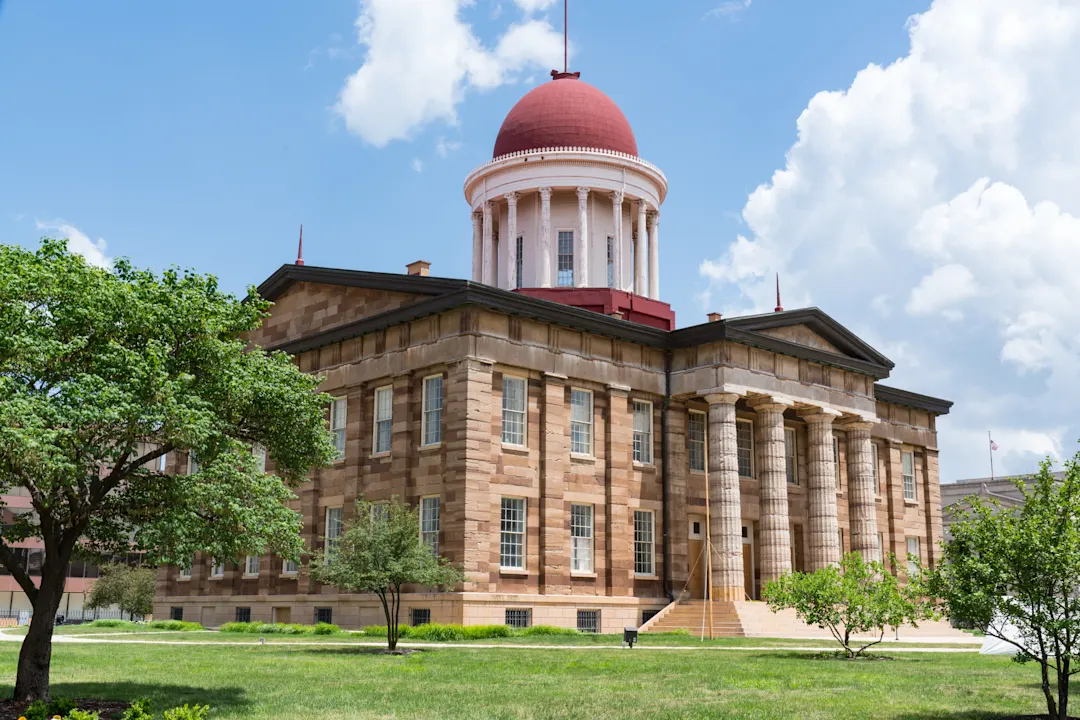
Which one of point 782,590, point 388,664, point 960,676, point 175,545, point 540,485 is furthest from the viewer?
point 540,485

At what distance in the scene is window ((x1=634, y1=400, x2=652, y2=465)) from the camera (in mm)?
42375

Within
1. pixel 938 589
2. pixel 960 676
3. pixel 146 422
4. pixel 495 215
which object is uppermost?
pixel 495 215

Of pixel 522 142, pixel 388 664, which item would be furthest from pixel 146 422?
pixel 522 142

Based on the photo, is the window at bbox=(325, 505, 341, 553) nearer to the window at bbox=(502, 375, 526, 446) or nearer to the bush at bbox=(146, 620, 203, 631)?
the bush at bbox=(146, 620, 203, 631)

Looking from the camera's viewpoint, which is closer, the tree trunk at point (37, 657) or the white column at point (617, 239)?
the tree trunk at point (37, 657)

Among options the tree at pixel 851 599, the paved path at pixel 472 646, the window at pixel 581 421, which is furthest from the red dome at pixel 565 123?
the tree at pixel 851 599

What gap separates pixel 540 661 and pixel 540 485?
48.8 feet

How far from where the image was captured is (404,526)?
30.2m

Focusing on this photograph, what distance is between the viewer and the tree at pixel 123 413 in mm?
15445

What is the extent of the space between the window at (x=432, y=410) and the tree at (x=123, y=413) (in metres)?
20.0

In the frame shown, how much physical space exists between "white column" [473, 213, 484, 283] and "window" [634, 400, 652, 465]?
14.3 metres

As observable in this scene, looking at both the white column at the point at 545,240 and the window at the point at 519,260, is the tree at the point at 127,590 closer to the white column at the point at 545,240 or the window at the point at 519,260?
the window at the point at 519,260

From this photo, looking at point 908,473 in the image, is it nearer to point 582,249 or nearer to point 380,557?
point 582,249

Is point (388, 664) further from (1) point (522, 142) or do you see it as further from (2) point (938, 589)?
(1) point (522, 142)
